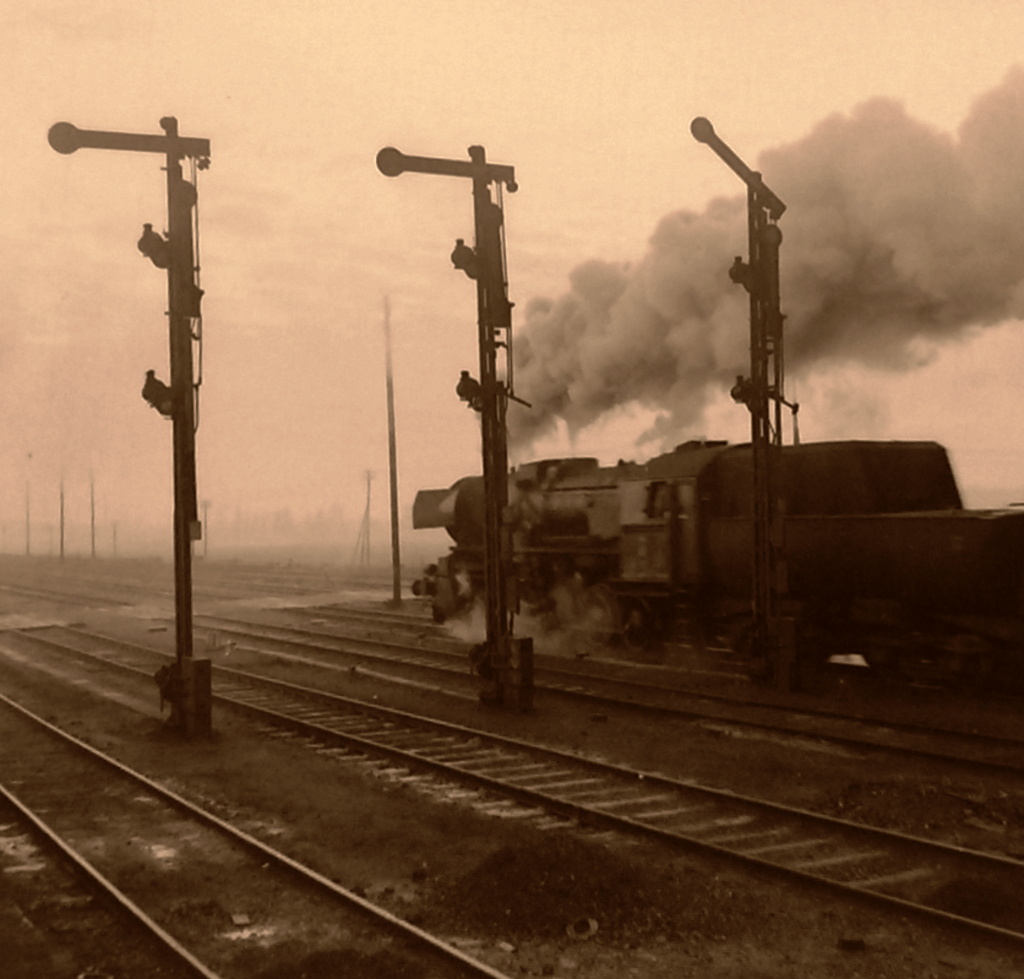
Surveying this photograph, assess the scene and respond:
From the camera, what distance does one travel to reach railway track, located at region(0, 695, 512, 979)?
6.46 metres

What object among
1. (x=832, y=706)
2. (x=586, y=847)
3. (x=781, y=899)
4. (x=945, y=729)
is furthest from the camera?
(x=832, y=706)

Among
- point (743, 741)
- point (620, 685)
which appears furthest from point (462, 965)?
point (620, 685)

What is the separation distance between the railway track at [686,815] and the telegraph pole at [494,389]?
60.6 inches

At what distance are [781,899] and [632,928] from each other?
1.13m

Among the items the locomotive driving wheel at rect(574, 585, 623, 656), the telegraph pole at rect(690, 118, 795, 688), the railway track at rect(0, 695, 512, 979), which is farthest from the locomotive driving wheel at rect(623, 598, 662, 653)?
the railway track at rect(0, 695, 512, 979)

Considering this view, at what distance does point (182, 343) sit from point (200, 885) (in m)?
7.24

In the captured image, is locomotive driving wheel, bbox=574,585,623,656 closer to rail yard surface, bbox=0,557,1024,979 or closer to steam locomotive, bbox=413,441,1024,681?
steam locomotive, bbox=413,441,1024,681

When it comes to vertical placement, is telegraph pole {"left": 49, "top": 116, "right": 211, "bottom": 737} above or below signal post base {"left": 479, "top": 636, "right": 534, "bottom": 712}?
above

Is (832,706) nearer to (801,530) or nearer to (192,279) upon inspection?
(801,530)

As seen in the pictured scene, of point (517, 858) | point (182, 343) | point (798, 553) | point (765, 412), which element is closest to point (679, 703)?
point (798, 553)

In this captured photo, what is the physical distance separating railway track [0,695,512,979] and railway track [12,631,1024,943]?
2275 mm

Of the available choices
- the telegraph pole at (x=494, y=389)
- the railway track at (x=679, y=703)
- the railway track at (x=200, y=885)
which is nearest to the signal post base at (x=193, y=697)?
the railway track at (x=200, y=885)

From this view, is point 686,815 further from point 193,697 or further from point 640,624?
point 640,624

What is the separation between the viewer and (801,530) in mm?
15609
